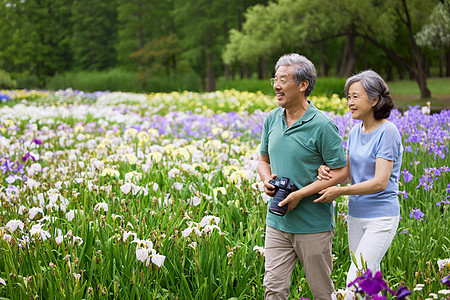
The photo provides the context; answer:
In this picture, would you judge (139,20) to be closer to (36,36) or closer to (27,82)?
(36,36)

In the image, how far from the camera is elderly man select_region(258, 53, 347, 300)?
227 cm

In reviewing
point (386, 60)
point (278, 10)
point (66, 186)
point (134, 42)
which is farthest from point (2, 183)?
point (386, 60)

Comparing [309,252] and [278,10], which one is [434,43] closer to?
[278,10]

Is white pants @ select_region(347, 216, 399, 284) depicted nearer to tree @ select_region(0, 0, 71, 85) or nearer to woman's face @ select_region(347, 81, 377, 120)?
woman's face @ select_region(347, 81, 377, 120)

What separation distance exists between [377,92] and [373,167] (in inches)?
15.6

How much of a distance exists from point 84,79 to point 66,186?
2294 centimetres

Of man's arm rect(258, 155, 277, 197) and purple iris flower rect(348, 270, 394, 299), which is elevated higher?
man's arm rect(258, 155, 277, 197)

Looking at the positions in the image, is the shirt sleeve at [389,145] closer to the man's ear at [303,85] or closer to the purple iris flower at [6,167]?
the man's ear at [303,85]

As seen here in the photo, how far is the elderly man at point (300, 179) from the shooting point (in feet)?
7.45

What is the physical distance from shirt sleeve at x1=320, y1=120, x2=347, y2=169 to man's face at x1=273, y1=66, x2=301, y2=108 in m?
0.23

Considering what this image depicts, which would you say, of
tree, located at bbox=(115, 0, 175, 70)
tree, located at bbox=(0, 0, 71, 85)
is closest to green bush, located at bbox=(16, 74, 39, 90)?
tree, located at bbox=(0, 0, 71, 85)

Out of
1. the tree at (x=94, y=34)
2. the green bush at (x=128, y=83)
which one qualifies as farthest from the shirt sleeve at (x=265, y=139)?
the tree at (x=94, y=34)

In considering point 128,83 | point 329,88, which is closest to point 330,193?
point 329,88

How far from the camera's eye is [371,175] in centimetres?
235
